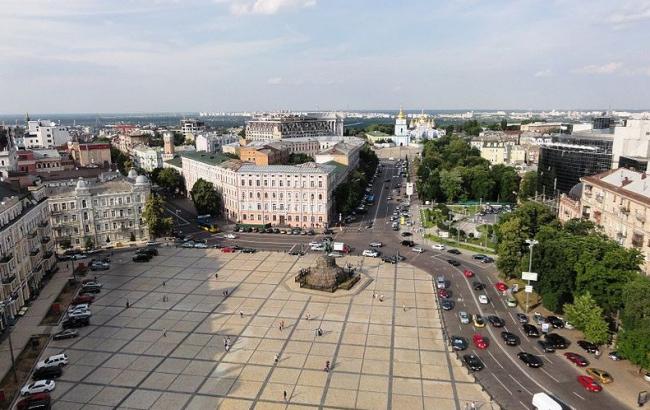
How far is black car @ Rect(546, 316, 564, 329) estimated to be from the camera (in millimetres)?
65125

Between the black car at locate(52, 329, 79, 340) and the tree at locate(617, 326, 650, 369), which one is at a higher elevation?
the tree at locate(617, 326, 650, 369)

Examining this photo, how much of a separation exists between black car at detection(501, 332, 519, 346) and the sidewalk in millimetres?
60873

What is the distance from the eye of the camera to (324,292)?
7869cm

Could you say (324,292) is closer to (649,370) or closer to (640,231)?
(649,370)

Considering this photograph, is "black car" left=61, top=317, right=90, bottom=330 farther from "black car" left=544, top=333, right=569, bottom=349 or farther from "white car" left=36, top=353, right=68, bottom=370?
"black car" left=544, top=333, right=569, bottom=349

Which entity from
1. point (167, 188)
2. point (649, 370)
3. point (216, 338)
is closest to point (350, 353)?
point (216, 338)

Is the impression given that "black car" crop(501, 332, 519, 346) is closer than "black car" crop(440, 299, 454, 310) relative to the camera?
Yes

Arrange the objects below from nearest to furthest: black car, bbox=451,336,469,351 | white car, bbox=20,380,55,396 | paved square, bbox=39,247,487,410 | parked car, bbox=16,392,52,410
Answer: parked car, bbox=16,392,52,410 → paved square, bbox=39,247,487,410 → white car, bbox=20,380,55,396 → black car, bbox=451,336,469,351

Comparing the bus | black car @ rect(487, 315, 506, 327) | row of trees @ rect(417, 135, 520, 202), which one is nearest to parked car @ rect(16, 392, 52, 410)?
black car @ rect(487, 315, 506, 327)

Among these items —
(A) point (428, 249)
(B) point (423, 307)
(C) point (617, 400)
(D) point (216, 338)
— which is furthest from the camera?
(A) point (428, 249)

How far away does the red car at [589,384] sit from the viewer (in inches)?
1964

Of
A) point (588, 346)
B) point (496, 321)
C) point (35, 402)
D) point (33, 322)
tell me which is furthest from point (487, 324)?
point (33, 322)

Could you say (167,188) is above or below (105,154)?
below

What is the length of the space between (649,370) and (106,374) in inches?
2333
